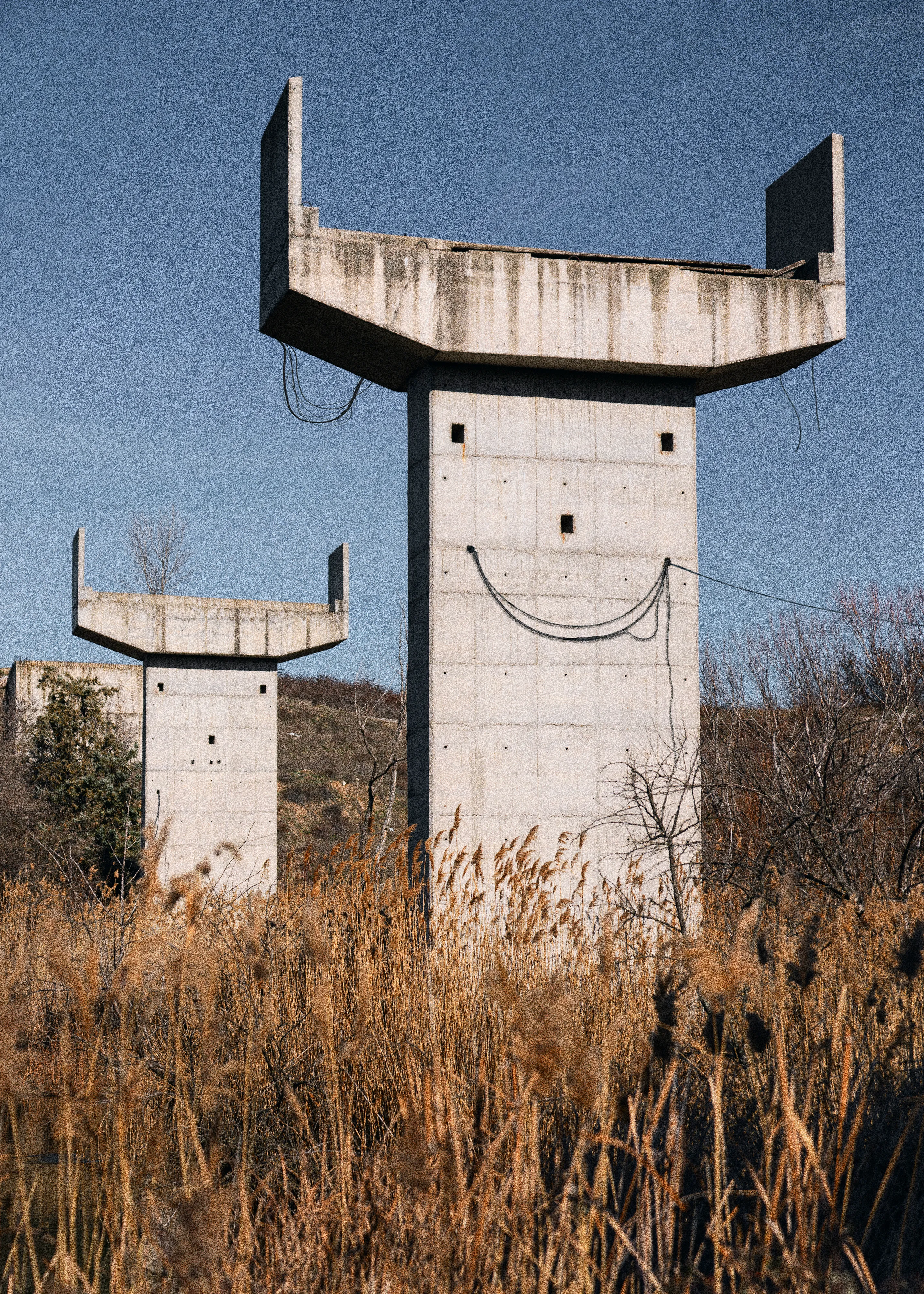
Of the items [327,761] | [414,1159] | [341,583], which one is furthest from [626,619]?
[327,761]

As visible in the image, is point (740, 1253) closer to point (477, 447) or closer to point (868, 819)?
point (868, 819)

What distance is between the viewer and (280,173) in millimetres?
9156

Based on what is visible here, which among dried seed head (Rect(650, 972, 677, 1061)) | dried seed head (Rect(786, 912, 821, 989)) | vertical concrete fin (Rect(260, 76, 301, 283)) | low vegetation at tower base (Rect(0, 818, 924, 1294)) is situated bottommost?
low vegetation at tower base (Rect(0, 818, 924, 1294))

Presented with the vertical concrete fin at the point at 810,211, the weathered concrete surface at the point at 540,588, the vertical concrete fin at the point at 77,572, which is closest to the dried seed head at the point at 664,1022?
the weathered concrete surface at the point at 540,588

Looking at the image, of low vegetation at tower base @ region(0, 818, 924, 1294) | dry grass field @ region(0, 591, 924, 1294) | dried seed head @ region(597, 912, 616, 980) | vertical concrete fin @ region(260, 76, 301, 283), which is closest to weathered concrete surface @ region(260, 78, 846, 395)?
vertical concrete fin @ region(260, 76, 301, 283)

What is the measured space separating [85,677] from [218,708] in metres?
8.86

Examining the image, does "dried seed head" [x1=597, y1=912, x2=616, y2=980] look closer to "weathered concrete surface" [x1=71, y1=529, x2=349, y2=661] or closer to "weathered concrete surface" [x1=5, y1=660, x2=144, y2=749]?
"weathered concrete surface" [x1=71, y1=529, x2=349, y2=661]

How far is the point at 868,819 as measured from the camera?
8.14 meters

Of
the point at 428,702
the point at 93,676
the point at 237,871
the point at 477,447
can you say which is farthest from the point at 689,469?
the point at 93,676

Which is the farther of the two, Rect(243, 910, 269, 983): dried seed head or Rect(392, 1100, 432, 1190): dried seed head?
Rect(243, 910, 269, 983): dried seed head

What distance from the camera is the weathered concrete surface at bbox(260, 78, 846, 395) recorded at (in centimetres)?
880

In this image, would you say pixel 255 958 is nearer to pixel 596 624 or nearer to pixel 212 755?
pixel 596 624

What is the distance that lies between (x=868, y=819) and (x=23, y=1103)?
207 inches

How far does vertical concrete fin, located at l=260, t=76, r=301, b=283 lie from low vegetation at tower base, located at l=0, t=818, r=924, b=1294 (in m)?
5.02
